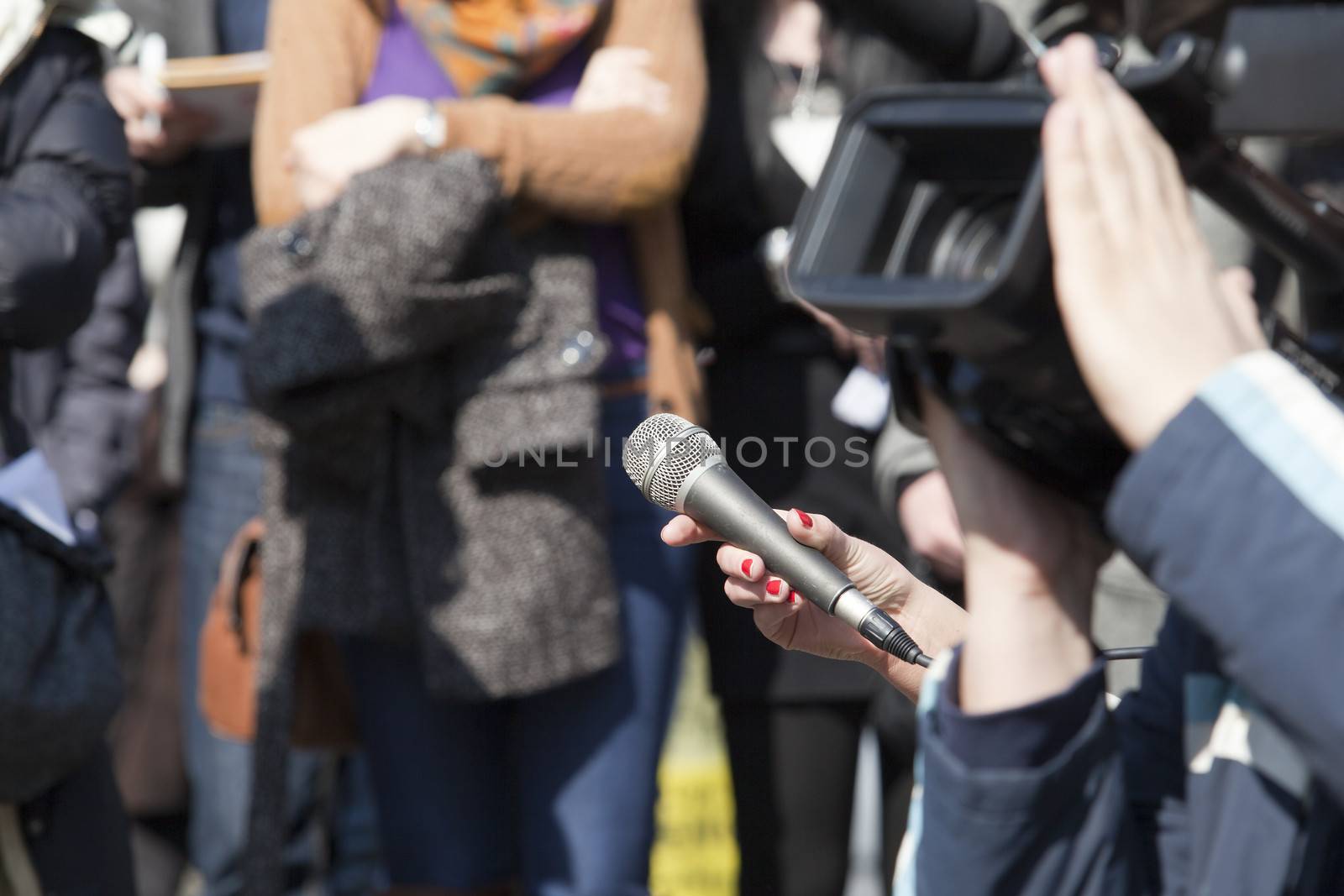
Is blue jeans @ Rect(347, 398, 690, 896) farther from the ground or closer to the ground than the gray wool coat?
closer to the ground

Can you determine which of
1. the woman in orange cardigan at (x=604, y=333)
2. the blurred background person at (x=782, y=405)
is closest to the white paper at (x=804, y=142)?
the blurred background person at (x=782, y=405)

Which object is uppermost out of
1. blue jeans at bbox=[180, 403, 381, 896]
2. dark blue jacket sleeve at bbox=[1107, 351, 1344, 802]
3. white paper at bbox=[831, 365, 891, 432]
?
dark blue jacket sleeve at bbox=[1107, 351, 1344, 802]

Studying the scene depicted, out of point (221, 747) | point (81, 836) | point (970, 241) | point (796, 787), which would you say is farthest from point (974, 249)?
point (221, 747)

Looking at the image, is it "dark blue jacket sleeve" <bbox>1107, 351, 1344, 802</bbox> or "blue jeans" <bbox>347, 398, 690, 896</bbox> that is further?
"blue jeans" <bbox>347, 398, 690, 896</bbox>

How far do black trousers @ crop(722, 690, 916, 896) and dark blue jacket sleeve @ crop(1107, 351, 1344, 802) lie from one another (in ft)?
5.06

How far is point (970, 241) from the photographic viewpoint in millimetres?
991

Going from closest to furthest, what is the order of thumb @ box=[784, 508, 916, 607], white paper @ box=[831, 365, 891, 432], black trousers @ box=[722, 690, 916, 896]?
1. thumb @ box=[784, 508, 916, 607]
2. white paper @ box=[831, 365, 891, 432]
3. black trousers @ box=[722, 690, 916, 896]

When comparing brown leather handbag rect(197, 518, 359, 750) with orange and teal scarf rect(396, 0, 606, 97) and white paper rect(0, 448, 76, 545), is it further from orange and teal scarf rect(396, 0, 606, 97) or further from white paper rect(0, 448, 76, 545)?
orange and teal scarf rect(396, 0, 606, 97)

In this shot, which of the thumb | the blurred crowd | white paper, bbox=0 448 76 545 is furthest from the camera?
the blurred crowd

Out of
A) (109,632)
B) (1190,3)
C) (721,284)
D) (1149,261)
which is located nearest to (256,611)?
(109,632)

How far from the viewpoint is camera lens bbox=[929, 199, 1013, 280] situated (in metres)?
0.98

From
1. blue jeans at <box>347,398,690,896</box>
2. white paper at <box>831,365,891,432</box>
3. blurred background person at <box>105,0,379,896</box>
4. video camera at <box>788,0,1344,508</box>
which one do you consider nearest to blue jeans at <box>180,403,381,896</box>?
blurred background person at <box>105,0,379,896</box>

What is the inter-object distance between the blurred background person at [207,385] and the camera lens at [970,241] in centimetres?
165

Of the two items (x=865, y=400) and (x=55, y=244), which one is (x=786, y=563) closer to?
(x=55, y=244)
